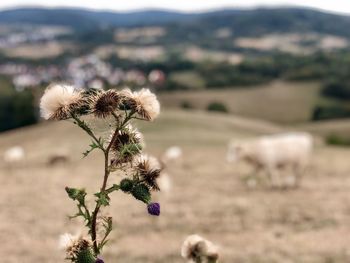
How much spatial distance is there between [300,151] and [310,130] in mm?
47840

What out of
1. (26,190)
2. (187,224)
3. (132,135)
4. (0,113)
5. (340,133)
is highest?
(0,113)

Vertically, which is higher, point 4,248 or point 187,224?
point 187,224

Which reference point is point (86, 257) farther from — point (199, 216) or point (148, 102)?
point (199, 216)

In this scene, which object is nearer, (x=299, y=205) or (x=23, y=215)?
(x=23, y=215)

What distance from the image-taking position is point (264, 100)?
106812 mm

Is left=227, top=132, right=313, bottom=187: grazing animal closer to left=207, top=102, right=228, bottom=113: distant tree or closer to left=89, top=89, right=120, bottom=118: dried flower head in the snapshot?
left=89, top=89, right=120, bottom=118: dried flower head

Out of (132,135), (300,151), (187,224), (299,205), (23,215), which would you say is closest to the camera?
(132,135)

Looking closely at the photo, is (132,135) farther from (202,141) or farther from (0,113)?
(0,113)

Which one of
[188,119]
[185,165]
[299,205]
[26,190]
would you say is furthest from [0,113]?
[299,205]

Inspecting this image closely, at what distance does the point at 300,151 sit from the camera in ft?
67.6

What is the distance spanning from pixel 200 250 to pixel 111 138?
3.90ft

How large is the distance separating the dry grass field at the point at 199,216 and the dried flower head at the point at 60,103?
70cm

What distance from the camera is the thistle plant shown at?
3.13 m

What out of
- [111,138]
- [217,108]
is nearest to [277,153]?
[111,138]
